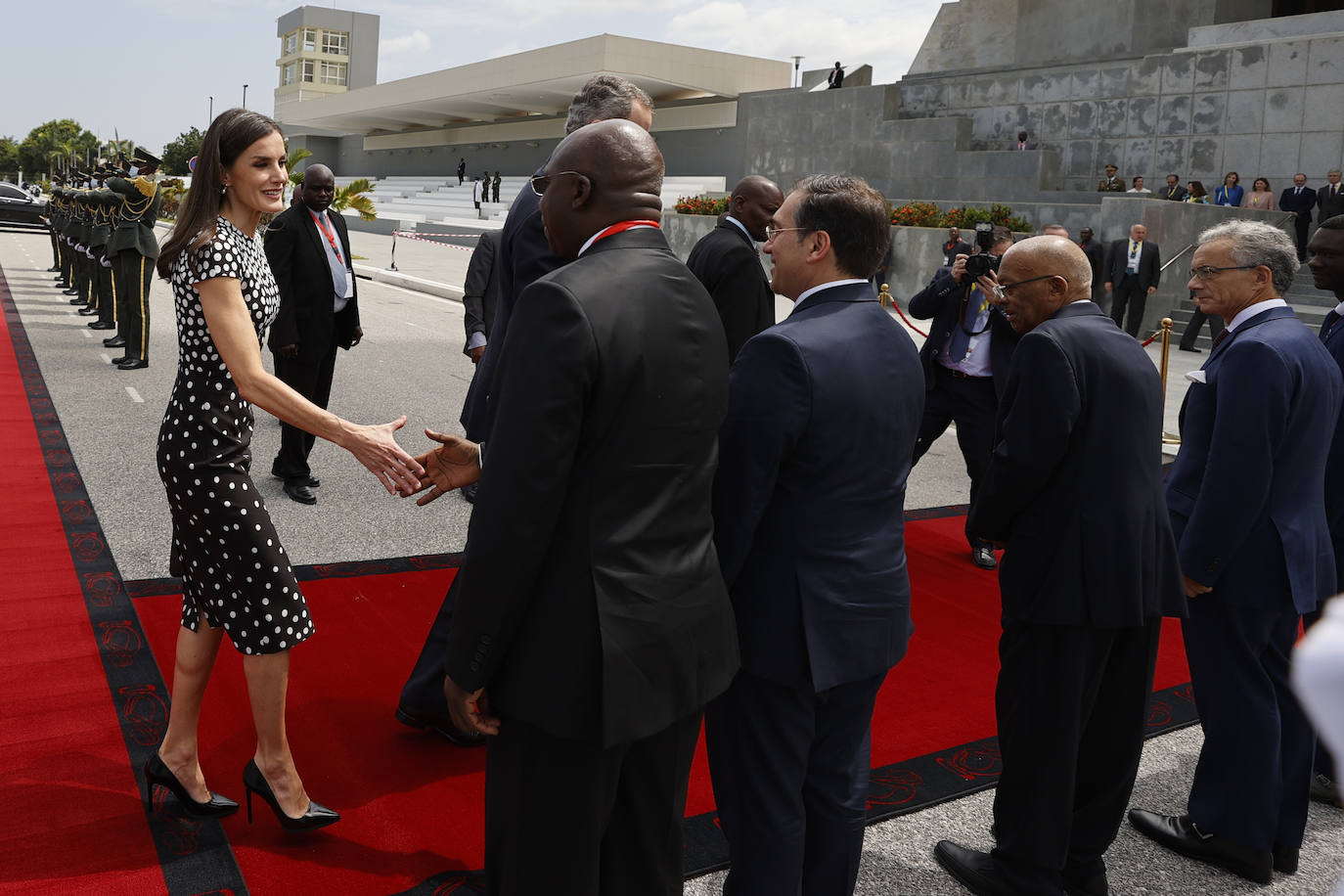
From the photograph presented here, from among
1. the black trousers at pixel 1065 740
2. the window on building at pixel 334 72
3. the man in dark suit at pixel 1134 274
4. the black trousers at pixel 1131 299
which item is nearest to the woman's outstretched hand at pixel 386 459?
the black trousers at pixel 1065 740

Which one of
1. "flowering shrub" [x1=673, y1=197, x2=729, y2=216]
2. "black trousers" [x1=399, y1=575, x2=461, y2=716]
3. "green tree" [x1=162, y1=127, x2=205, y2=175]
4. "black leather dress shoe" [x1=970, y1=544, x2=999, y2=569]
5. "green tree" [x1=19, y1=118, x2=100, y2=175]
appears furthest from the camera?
"green tree" [x1=19, y1=118, x2=100, y2=175]

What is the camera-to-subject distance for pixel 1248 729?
10.8 ft

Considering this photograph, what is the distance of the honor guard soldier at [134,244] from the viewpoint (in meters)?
11.1

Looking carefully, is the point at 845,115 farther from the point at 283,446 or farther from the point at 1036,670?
the point at 1036,670

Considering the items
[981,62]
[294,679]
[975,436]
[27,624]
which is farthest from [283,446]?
[981,62]

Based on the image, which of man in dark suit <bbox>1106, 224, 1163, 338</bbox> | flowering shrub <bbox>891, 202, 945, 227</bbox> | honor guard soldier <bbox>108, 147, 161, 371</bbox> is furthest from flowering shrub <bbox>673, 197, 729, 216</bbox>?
honor guard soldier <bbox>108, 147, 161, 371</bbox>

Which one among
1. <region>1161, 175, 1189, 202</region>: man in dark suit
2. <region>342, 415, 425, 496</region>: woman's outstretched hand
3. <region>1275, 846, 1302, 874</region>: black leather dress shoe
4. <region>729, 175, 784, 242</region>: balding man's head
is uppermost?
<region>1161, 175, 1189, 202</region>: man in dark suit

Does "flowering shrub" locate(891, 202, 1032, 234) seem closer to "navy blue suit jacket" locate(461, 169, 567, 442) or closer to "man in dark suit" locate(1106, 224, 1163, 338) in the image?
"man in dark suit" locate(1106, 224, 1163, 338)

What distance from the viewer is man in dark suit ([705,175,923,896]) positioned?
2.42 m

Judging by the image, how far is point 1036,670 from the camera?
118 inches

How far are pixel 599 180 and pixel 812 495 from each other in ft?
2.73

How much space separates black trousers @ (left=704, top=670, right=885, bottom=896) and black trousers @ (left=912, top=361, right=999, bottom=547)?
374cm

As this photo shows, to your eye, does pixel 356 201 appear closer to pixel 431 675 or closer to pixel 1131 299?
pixel 1131 299

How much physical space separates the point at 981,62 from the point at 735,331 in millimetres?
29542
